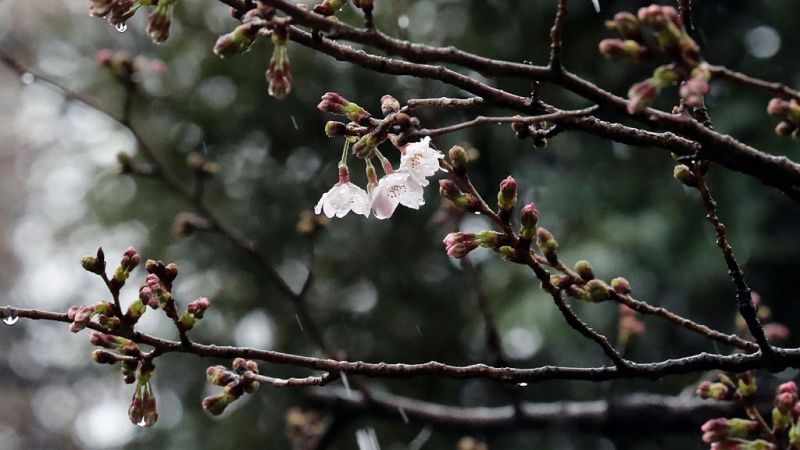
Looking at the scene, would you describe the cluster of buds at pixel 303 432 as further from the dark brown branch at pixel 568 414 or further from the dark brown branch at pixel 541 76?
the dark brown branch at pixel 541 76

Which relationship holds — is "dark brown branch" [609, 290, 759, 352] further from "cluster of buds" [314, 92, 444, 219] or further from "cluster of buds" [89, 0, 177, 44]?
"cluster of buds" [89, 0, 177, 44]

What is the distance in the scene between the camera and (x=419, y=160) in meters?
1.21

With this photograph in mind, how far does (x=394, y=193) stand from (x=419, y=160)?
12cm

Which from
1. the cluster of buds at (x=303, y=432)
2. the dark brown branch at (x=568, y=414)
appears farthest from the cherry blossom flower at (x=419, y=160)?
the cluster of buds at (x=303, y=432)

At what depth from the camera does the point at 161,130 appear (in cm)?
400

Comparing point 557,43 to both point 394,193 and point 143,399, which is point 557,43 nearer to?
point 394,193

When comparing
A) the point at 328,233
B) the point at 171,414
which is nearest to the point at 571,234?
the point at 328,233

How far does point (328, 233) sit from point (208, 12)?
1.29 metres

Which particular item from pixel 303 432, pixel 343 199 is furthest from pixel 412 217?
pixel 343 199

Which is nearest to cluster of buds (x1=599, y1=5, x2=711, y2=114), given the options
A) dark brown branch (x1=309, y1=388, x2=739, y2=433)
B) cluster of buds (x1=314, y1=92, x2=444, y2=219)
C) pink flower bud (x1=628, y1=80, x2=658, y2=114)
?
pink flower bud (x1=628, y1=80, x2=658, y2=114)

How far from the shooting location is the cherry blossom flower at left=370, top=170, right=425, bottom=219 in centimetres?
126

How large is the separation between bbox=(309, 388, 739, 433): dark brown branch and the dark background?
0.71 meters

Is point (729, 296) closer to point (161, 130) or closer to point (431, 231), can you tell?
point (431, 231)

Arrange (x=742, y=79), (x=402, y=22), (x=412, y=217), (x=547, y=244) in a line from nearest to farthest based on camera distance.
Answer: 1. (x=742, y=79)
2. (x=547, y=244)
3. (x=402, y=22)
4. (x=412, y=217)
